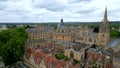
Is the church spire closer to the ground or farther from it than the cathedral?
farther from it

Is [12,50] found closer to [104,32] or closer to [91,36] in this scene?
[104,32]

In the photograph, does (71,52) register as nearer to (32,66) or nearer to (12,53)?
(32,66)

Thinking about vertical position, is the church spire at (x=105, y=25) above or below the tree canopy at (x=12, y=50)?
above

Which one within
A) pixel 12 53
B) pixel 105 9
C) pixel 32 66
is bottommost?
pixel 32 66

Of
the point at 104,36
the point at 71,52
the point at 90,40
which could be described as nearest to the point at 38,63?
the point at 71,52

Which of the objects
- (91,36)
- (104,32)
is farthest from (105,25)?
(91,36)

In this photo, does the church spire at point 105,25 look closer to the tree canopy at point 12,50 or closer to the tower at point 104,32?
the tower at point 104,32

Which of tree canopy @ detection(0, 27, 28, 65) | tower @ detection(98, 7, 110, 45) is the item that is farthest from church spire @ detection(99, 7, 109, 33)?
tree canopy @ detection(0, 27, 28, 65)

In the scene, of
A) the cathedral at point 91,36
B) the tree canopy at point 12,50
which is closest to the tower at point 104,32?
the cathedral at point 91,36

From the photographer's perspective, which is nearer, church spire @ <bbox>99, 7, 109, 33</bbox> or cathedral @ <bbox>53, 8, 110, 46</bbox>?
church spire @ <bbox>99, 7, 109, 33</bbox>

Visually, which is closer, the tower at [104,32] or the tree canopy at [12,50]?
the tree canopy at [12,50]

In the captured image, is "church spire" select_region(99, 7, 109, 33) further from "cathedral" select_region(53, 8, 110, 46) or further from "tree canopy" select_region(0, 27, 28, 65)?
"tree canopy" select_region(0, 27, 28, 65)
